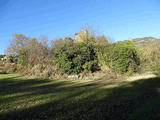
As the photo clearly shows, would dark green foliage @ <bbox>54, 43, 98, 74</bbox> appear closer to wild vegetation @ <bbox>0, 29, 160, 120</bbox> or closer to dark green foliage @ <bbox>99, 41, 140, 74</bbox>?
wild vegetation @ <bbox>0, 29, 160, 120</bbox>

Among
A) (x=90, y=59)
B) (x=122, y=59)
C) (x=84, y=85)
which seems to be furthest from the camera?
(x=90, y=59)

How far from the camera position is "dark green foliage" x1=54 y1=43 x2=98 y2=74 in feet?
37.7

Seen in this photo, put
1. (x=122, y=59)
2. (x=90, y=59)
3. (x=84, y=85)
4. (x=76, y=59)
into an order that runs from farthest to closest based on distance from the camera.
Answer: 1. (x=90, y=59)
2. (x=76, y=59)
3. (x=122, y=59)
4. (x=84, y=85)

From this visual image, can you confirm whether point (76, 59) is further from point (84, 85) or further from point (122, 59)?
point (122, 59)

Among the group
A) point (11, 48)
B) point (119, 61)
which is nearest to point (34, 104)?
point (119, 61)

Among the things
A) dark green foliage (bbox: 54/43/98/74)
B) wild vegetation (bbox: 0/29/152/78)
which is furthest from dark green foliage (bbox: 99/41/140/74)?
dark green foliage (bbox: 54/43/98/74)

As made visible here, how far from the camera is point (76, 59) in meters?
11.5

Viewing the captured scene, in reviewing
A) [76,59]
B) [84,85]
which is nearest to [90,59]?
[76,59]

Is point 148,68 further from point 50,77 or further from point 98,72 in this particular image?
point 50,77

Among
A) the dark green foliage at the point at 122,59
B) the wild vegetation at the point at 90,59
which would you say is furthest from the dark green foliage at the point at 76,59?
the dark green foliage at the point at 122,59

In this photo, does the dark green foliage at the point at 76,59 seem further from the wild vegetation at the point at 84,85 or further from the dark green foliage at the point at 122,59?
the dark green foliage at the point at 122,59

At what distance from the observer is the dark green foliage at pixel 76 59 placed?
37.7 ft

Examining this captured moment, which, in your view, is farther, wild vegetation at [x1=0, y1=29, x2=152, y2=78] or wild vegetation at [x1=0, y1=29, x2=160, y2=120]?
wild vegetation at [x1=0, y1=29, x2=152, y2=78]

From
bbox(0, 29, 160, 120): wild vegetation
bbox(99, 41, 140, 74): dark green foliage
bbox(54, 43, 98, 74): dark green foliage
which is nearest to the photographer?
bbox(0, 29, 160, 120): wild vegetation
